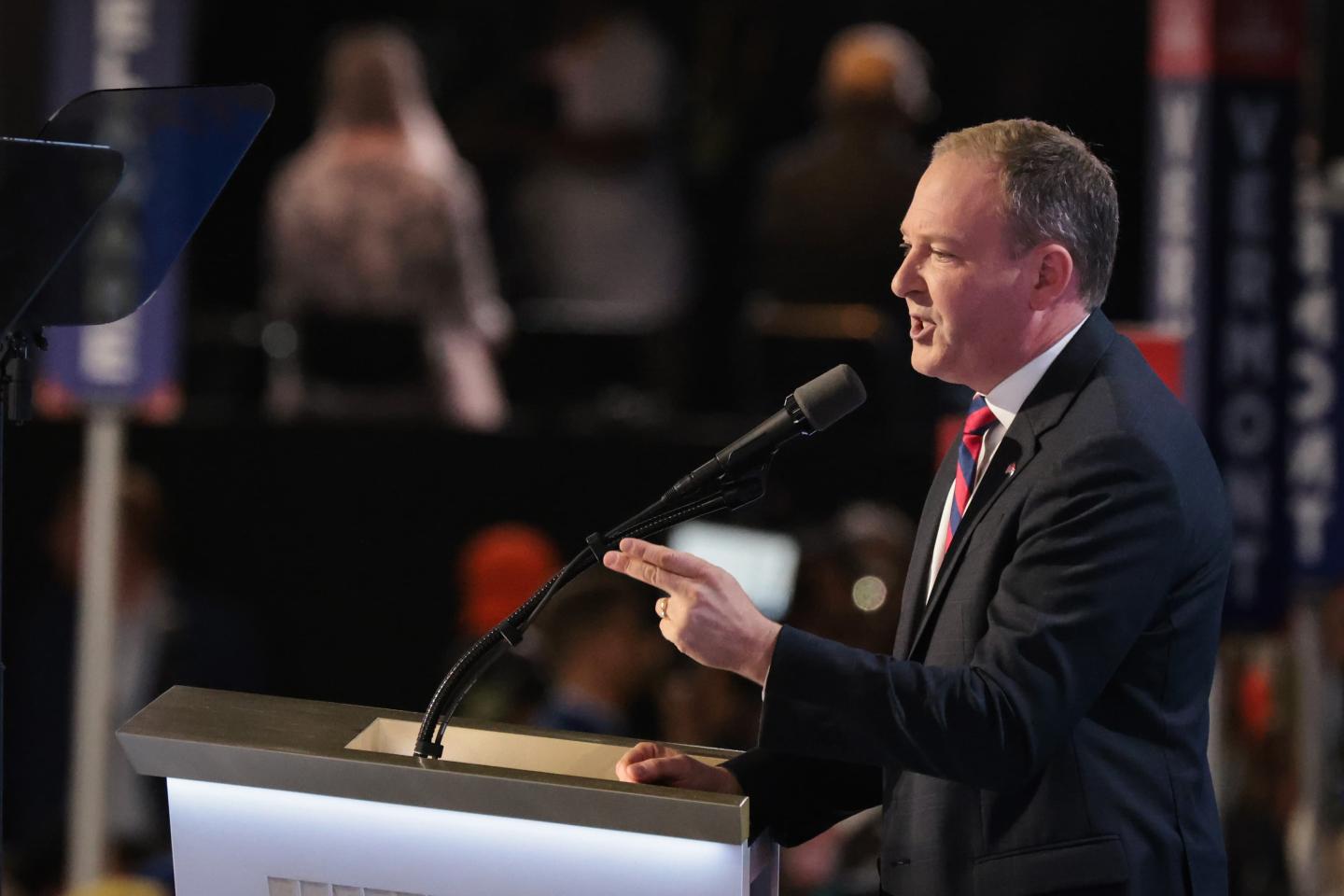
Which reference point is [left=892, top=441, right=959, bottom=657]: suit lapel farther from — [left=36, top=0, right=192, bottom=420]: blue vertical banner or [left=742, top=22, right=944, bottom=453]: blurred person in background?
[left=742, top=22, right=944, bottom=453]: blurred person in background

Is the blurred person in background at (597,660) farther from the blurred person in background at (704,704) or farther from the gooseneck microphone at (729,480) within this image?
the gooseneck microphone at (729,480)

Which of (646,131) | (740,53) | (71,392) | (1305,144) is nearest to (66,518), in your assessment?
(71,392)

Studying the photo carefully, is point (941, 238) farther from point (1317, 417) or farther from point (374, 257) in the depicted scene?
point (1317, 417)

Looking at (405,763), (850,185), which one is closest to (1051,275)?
(405,763)

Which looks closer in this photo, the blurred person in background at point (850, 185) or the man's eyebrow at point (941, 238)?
the man's eyebrow at point (941, 238)

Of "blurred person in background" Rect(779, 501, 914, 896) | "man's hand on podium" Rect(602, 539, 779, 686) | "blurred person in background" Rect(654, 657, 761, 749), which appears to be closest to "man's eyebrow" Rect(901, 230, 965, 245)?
"man's hand on podium" Rect(602, 539, 779, 686)

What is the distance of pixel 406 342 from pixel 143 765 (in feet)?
A: 12.9

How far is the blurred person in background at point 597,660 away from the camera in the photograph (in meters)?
4.68

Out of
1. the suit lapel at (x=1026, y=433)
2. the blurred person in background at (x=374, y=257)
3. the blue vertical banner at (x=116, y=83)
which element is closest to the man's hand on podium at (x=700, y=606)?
the suit lapel at (x=1026, y=433)

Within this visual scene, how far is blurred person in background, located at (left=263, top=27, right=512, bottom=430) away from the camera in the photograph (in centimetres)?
580

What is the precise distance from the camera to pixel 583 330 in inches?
264

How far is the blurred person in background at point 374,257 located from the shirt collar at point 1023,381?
12.7ft

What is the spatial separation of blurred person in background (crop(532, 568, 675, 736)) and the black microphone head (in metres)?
2.81

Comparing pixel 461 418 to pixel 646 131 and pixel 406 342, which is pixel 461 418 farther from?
pixel 646 131
